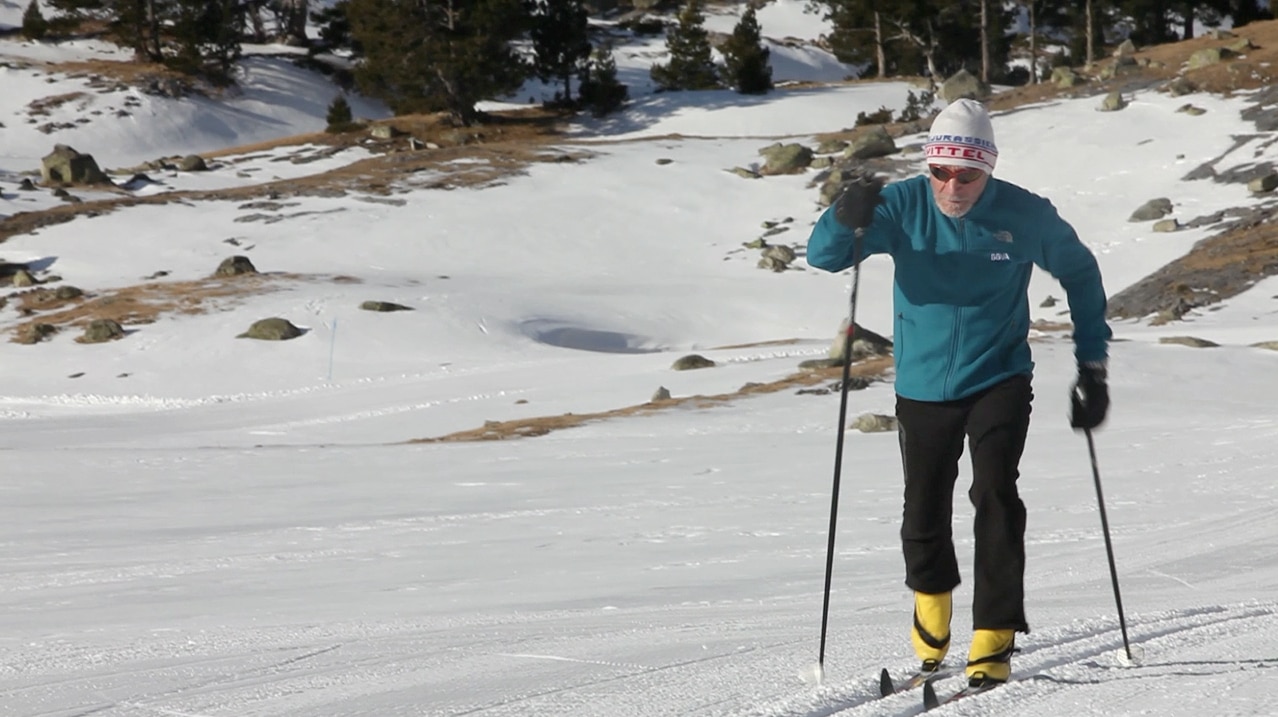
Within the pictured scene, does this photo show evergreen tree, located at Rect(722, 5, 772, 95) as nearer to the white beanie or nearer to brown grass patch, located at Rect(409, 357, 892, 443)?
brown grass patch, located at Rect(409, 357, 892, 443)

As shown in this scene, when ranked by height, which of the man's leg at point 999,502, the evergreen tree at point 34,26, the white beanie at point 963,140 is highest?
the evergreen tree at point 34,26

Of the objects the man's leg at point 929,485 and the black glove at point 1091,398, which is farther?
the black glove at point 1091,398

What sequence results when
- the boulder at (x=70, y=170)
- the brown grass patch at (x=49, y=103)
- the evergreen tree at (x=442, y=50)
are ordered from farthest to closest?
the brown grass patch at (x=49, y=103)
the evergreen tree at (x=442, y=50)
the boulder at (x=70, y=170)

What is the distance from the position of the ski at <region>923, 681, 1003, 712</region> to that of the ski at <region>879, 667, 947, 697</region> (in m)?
0.06

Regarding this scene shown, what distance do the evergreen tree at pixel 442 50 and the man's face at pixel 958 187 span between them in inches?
1738

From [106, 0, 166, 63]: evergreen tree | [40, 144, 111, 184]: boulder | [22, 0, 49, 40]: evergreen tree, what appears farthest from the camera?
[22, 0, 49, 40]: evergreen tree

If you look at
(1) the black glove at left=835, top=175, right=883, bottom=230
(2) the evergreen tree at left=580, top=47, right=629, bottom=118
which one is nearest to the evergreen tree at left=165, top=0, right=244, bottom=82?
(2) the evergreen tree at left=580, top=47, right=629, bottom=118

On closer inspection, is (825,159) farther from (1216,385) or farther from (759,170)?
(1216,385)

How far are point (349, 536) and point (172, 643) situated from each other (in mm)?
3440

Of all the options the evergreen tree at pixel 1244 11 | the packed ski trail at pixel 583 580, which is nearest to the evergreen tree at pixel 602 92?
the evergreen tree at pixel 1244 11

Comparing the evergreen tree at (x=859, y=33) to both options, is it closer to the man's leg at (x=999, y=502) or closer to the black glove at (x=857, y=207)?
the black glove at (x=857, y=207)

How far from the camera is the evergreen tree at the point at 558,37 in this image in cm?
5150

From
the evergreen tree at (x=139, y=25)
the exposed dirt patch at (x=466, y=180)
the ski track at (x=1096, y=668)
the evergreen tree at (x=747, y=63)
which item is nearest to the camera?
the ski track at (x=1096, y=668)

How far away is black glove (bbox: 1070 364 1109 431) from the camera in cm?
396
